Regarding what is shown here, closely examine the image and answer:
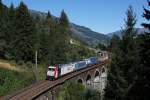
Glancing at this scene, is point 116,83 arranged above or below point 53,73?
below

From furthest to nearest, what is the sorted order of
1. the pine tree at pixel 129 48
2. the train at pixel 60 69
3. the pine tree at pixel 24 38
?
the pine tree at pixel 24 38
the train at pixel 60 69
the pine tree at pixel 129 48

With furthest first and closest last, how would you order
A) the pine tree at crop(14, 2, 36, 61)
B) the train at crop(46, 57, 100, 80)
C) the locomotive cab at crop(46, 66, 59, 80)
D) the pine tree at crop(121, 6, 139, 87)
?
the pine tree at crop(14, 2, 36, 61), the train at crop(46, 57, 100, 80), the locomotive cab at crop(46, 66, 59, 80), the pine tree at crop(121, 6, 139, 87)

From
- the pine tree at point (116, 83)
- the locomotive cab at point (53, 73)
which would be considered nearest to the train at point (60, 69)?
the locomotive cab at point (53, 73)

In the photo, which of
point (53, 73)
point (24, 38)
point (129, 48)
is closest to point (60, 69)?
point (53, 73)

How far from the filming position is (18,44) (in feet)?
295

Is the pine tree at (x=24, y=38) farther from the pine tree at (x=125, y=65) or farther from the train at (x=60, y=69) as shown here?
the pine tree at (x=125, y=65)

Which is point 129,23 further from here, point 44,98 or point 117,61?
point 44,98

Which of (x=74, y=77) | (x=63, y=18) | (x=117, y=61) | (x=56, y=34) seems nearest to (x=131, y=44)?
(x=117, y=61)

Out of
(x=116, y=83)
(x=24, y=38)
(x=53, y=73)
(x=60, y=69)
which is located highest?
(x=24, y=38)

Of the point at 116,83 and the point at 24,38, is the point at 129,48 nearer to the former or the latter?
the point at 116,83

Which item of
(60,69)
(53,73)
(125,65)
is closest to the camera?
(125,65)

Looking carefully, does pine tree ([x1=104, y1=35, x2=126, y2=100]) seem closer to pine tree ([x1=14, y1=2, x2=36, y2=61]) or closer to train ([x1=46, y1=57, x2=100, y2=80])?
train ([x1=46, y1=57, x2=100, y2=80])

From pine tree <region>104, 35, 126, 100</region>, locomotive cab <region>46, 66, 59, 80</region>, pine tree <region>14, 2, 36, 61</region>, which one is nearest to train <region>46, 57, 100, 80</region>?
locomotive cab <region>46, 66, 59, 80</region>

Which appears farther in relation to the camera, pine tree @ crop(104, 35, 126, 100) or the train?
the train
